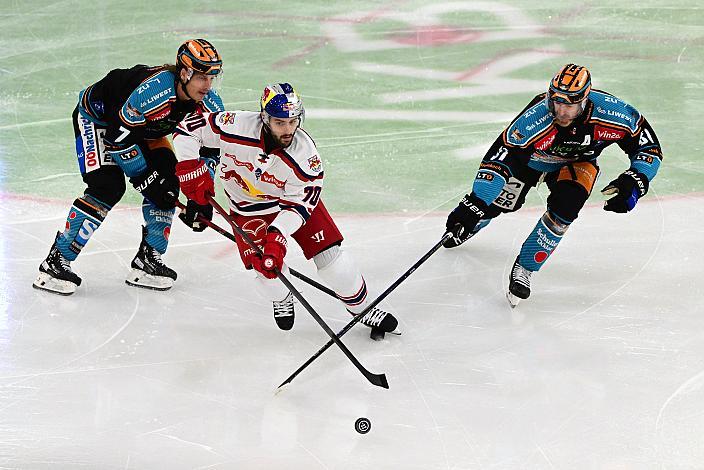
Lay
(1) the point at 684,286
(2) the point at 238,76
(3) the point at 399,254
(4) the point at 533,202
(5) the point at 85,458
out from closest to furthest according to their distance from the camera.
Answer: (5) the point at 85,458 → (1) the point at 684,286 → (3) the point at 399,254 → (4) the point at 533,202 → (2) the point at 238,76

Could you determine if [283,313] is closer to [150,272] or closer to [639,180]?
[150,272]

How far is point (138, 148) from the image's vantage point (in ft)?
13.0

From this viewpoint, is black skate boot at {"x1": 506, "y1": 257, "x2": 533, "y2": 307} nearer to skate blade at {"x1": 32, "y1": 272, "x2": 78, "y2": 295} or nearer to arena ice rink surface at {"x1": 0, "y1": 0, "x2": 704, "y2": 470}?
arena ice rink surface at {"x1": 0, "y1": 0, "x2": 704, "y2": 470}

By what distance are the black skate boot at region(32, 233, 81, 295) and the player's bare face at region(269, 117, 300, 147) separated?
1.17 metres

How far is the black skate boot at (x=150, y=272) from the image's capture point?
4188 millimetres

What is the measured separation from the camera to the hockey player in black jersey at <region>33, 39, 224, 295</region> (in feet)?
12.7

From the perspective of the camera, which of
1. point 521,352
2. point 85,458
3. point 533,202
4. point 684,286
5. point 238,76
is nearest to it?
point 85,458

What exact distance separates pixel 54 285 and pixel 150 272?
40 cm

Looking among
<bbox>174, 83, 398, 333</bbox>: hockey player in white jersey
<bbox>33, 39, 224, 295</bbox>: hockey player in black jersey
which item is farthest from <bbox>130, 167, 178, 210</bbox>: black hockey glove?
<bbox>174, 83, 398, 333</bbox>: hockey player in white jersey

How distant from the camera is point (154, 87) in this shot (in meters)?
3.89

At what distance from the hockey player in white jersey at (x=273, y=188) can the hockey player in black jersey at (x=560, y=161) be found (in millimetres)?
495

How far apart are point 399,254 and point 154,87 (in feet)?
4.49

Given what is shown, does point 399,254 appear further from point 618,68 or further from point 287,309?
point 618,68

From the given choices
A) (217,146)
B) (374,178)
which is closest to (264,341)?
(217,146)
